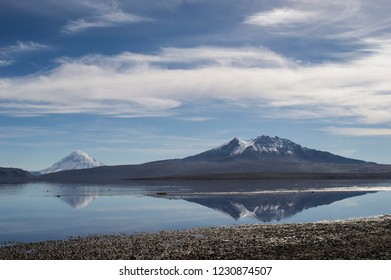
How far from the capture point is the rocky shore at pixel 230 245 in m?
23.3

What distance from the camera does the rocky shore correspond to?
23.3m

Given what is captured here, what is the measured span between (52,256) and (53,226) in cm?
1531

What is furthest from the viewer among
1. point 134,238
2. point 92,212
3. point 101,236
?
point 92,212

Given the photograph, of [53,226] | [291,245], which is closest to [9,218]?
[53,226]

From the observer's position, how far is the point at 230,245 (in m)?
26.0

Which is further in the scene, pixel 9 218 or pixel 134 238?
pixel 9 218

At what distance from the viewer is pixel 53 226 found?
39.2 meters

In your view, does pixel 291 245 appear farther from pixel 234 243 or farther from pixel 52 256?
pixel 52 256
